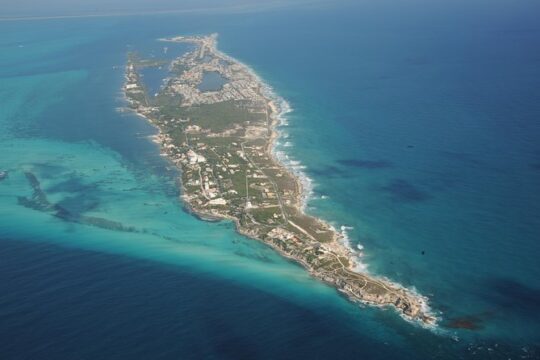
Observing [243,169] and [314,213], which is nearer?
[314,213]

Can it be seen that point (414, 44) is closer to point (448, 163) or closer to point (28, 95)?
point (448, 163)

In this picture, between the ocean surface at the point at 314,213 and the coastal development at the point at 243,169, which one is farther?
the coastal development at the point at 243,169

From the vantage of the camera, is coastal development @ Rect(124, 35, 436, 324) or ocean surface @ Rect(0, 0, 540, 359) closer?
ocean surface @ Rect(0, 0, 540, 359)

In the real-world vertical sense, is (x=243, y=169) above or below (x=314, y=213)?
below
